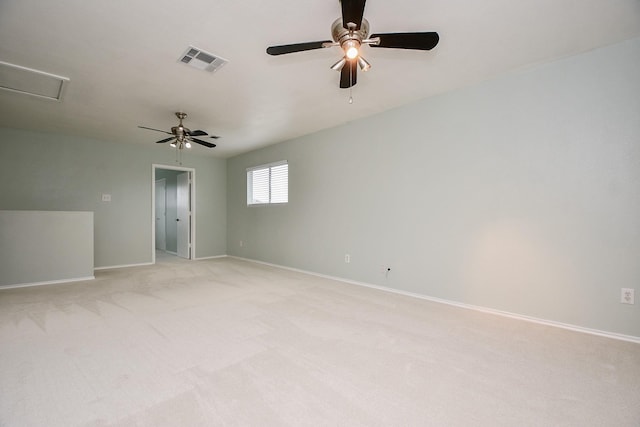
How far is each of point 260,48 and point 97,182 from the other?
16.2ft

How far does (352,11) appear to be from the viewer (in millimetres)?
1675

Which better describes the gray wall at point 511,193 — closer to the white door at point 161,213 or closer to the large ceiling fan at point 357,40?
the large ceiling fan at point 357,40

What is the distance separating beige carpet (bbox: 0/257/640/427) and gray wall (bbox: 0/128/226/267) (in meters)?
2.36

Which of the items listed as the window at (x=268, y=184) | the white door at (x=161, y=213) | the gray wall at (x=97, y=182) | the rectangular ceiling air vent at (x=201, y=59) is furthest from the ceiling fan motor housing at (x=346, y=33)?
the white door at (x=161, y=213)

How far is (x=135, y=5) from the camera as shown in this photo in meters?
1.94

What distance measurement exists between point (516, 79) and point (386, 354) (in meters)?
2.97

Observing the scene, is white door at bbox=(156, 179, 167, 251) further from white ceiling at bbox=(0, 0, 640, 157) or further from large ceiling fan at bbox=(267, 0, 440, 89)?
large ceiling fan at bbox=(267, 0, 440, 89)

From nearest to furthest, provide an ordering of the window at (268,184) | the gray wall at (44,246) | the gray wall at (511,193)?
the gray wall at (511,193)
the gray wall at (44,246)
the window at (268,184)

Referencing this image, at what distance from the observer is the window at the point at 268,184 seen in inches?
223

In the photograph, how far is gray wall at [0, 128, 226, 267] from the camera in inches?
186

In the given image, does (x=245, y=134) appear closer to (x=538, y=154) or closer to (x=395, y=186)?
(x=395, y=186)

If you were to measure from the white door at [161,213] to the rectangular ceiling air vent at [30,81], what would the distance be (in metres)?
4.98

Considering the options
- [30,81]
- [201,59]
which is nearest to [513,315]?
[201,59]

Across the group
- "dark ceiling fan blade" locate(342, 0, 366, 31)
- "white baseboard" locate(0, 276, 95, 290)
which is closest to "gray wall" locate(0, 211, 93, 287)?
"white baseboard" locate(0, 276, 95, 290)
